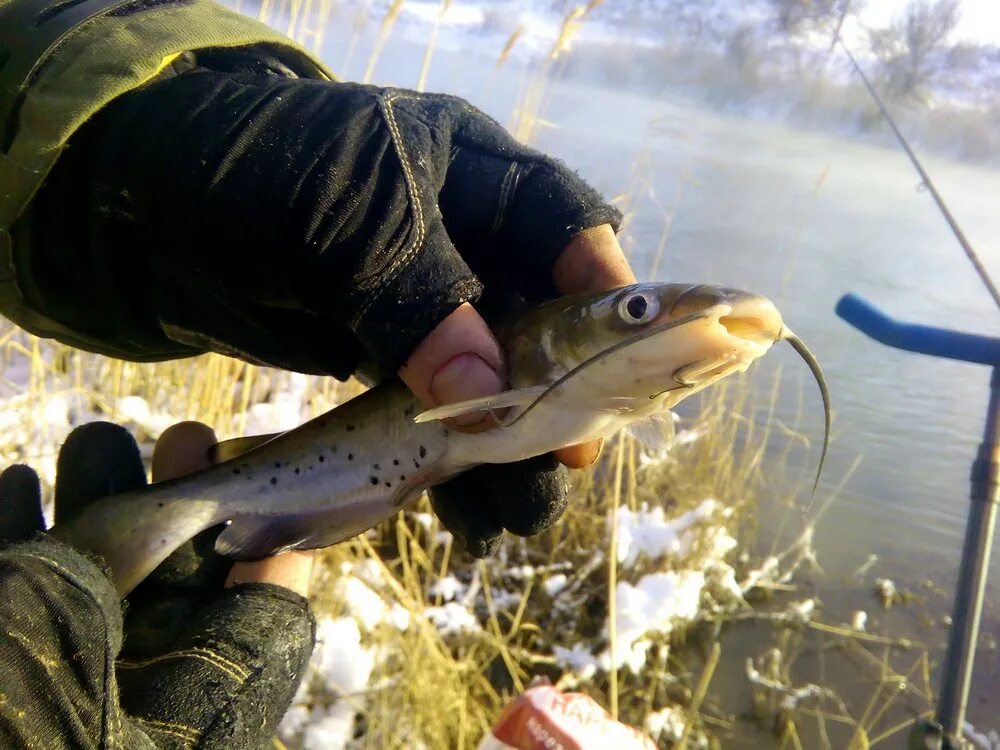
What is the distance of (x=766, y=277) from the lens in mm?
7621

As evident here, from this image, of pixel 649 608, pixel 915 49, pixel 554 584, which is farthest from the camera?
pixel 915 49

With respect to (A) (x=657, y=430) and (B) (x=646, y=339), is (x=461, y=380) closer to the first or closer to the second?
(B) (x=646, y=339)

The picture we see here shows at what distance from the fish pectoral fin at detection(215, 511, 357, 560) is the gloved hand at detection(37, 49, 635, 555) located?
0.42 m

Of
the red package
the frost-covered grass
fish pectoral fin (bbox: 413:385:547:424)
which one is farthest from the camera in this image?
the frost-covered grass

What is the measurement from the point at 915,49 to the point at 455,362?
80.7 ft

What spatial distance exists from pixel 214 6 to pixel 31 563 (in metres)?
1.36

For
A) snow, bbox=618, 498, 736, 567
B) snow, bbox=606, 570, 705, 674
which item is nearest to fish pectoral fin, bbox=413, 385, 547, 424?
snow, bbox=606, 570, 705, 674

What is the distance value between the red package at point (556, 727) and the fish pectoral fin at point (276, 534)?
900 millimetres

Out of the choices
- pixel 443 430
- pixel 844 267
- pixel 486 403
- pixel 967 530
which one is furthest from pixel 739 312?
pixel 844 267

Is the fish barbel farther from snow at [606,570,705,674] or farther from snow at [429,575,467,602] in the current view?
snow at [606,570,705,674]

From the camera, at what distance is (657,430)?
1906 millimetres

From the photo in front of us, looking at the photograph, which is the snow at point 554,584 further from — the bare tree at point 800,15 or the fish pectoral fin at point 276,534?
the bare tree at point 800,15

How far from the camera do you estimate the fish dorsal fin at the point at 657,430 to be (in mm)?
1888

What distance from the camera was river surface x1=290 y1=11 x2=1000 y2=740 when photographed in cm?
477
